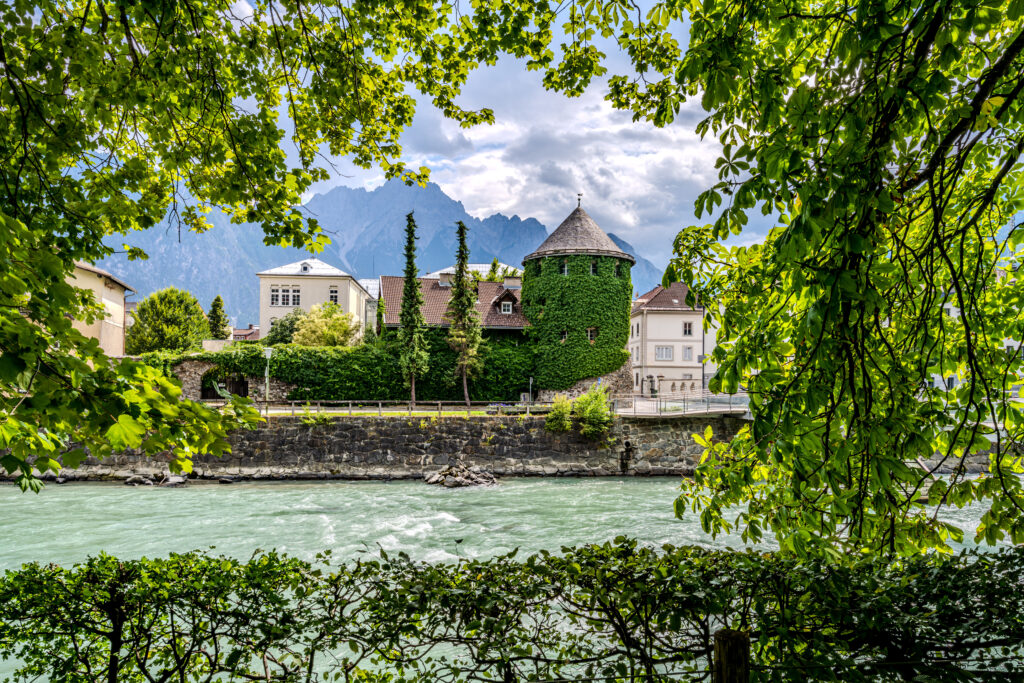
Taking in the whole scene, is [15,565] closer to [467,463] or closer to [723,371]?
[723,371]

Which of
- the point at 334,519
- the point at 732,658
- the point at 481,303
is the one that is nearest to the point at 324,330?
the point at 481,303

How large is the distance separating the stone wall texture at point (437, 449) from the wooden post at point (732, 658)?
769 inches

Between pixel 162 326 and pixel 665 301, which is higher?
pixel 665 301

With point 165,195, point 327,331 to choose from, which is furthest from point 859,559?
point 327,331

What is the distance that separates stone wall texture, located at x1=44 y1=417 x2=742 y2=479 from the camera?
21.1m

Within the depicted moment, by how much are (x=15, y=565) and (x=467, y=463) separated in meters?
13.8

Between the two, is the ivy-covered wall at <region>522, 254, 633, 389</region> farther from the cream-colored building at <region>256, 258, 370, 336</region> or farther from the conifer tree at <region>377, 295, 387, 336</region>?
the cream-colored building at <region>256, 258, 370, 336</region>

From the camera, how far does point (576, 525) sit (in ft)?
43.9

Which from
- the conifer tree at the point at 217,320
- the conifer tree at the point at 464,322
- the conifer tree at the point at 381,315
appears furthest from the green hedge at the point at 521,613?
the conifer tree at the point at 217,320

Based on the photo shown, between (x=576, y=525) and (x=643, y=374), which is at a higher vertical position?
(x=643, y=374)

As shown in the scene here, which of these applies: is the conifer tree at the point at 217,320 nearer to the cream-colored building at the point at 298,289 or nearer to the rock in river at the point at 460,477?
the cream-colored building at the point at 298,289

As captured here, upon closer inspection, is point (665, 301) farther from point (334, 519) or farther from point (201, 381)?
point (334, 519)

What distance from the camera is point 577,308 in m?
34.2

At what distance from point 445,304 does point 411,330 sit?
6.75 m
